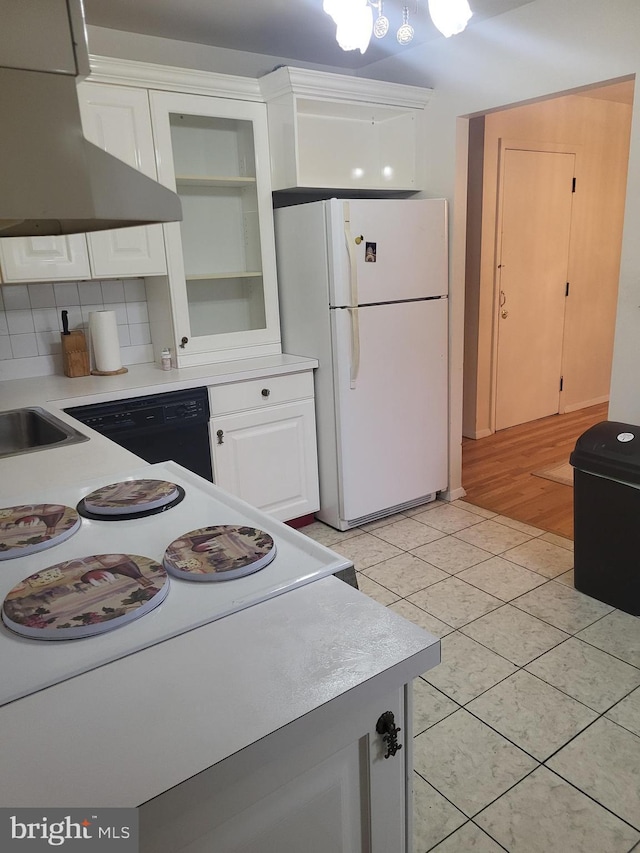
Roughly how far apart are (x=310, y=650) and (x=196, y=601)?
0.22 m

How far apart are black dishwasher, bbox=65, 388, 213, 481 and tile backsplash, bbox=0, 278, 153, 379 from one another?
0.63 metres

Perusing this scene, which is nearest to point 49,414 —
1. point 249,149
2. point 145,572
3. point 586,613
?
point 145,572

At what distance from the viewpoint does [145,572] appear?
1065 mm

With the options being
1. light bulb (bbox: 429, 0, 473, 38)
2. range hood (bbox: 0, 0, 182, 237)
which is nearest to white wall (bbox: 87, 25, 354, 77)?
light bulb (bbox: 429, 0, 473, 38)

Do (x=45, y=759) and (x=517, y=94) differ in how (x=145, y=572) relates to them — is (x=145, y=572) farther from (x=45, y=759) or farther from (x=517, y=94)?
(x=517, y=94)

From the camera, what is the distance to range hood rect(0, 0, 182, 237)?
2.92 ft

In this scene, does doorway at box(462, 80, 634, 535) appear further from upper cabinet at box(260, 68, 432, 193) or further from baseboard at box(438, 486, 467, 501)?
upper cabinet at box(260, 68, 432, 193)

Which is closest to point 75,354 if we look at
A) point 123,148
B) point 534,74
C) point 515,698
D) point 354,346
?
point 123,148

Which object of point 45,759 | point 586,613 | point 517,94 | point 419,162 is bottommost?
point 586,613

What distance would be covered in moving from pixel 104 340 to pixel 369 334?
1.26 meters

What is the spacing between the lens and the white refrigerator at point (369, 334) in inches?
116

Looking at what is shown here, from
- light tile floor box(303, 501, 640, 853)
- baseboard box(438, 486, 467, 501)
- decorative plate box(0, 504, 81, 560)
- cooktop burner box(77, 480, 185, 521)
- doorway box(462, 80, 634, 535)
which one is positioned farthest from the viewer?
doorway box(462, 80, 634, 535)

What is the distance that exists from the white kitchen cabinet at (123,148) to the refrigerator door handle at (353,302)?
0.85 m

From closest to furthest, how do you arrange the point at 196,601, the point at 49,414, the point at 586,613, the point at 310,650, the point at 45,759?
the point at 45,759 < the point at 310,650 < the point at 196,601 < the point at 49,414 < the point at 586,613
